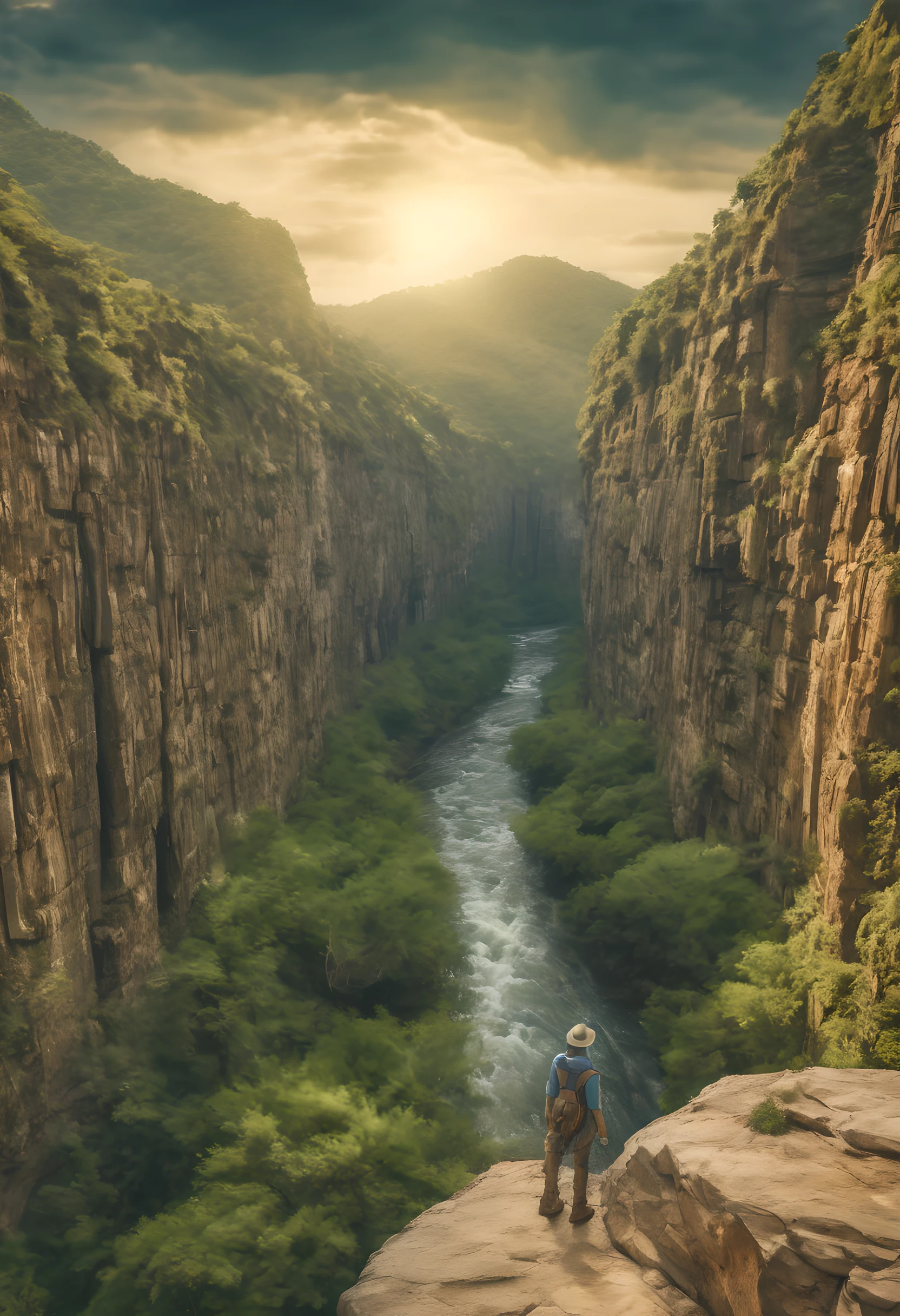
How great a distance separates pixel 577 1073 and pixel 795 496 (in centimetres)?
1273

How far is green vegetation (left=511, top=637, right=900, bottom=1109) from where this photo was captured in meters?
12.5

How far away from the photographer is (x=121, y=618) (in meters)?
16.2

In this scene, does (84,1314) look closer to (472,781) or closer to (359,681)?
(472,781)

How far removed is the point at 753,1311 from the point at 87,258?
19531mm

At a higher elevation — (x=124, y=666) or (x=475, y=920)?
(x=124, y=666)

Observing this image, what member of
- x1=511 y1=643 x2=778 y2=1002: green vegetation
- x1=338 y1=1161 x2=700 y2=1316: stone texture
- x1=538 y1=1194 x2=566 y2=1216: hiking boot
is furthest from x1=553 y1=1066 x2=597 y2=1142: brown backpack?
x1=511 y1=643 x2=778 y2=1002: green vegetation

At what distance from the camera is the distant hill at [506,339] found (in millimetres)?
108000

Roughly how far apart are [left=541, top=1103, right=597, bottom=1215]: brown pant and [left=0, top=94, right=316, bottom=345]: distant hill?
118 ft

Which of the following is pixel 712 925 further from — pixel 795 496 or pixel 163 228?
pixel 163 228

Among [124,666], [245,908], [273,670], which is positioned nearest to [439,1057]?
[245,908]

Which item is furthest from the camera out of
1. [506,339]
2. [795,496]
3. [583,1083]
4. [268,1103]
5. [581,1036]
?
[506,339]

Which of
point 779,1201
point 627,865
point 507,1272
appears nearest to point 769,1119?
point 779,1201

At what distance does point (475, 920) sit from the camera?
974 inches

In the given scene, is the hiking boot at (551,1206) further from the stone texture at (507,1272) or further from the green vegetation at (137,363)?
the green vegetation at (137,363)
